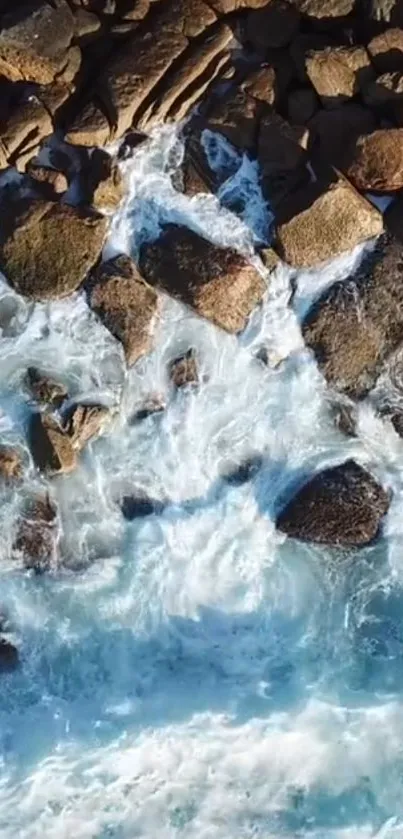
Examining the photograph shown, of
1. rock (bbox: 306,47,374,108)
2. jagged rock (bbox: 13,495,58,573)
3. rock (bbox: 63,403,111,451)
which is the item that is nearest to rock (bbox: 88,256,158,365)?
rock (bbox: 63,403,111,451)

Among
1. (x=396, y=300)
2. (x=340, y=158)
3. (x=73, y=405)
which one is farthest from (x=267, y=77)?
(x=73, y=405)

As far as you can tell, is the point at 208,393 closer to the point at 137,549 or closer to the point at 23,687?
the point at 137,549

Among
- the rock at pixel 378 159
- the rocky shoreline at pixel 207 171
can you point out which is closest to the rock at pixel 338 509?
the rocky shoreline at pixel 207 171

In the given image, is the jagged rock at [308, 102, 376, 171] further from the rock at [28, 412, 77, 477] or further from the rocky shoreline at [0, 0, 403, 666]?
the rock at [28, 412, 77, 477]

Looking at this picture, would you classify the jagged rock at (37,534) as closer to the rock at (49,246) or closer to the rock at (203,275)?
the rock at (49,246)

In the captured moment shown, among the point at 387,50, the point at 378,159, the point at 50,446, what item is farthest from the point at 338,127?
the point at 50,446
